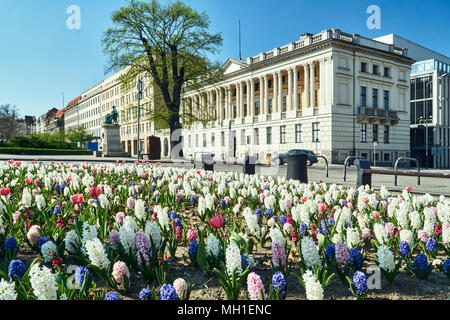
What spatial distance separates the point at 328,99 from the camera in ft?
127

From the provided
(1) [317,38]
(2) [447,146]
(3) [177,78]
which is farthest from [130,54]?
(2) [447,146]

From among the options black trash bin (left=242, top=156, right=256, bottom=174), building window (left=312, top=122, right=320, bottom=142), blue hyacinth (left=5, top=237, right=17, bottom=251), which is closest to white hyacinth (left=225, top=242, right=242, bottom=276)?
blue hyacinth (left=5, top=237, right=17, bottom=251)

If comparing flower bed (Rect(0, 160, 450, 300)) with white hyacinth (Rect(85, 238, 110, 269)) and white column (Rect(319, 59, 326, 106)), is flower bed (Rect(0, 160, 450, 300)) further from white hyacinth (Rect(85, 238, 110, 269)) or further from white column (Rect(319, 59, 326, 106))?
white column (Rect(319, 59, 326, 106))

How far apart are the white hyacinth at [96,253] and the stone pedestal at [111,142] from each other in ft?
108

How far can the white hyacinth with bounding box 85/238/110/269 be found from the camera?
2.16 meters

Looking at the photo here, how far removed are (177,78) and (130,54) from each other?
13.3 ft

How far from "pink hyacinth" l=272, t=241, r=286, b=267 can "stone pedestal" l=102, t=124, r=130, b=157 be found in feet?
108

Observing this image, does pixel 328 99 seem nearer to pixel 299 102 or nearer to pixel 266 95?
pixel 299 102

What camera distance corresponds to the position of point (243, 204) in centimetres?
530

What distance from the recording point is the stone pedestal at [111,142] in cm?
3347

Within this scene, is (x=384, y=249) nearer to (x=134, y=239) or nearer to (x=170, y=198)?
(x=134, y=239)

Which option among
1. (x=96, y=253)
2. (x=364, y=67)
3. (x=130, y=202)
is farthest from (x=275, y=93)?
(x=96, y=253)
